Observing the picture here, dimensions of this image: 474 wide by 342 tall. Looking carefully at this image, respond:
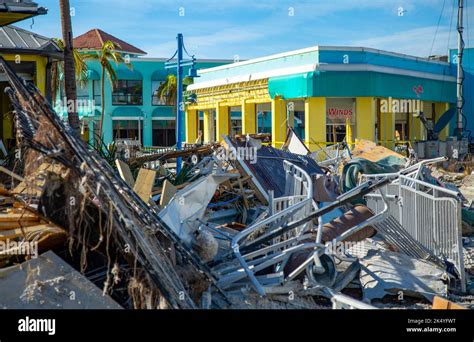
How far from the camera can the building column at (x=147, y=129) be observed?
144 ft

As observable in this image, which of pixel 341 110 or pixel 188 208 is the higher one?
pixel 341 110

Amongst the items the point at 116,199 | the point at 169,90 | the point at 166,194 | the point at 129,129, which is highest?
the point at 169,90

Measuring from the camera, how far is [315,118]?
2648 centimetres

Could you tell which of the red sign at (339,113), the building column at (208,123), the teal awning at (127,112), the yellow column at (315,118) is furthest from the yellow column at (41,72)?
the teal awning at (127,112)

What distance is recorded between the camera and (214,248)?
642cm

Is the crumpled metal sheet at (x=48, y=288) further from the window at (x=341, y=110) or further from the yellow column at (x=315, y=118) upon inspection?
the window at (x=341, y=110)

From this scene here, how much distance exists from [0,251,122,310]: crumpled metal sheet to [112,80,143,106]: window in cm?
3912

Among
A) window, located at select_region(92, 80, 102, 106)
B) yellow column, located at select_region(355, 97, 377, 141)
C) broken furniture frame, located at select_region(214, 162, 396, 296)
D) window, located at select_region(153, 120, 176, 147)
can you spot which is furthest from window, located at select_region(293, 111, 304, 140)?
broken furniture frame, located at select_region(214, 162, 396, 296)

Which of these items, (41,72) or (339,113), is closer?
(41,72)

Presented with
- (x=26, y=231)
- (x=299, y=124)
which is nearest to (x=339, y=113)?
(x=299, y=124)

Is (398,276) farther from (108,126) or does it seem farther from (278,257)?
(108,126)

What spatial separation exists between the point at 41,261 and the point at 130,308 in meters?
0.85

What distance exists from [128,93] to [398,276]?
126 ft
